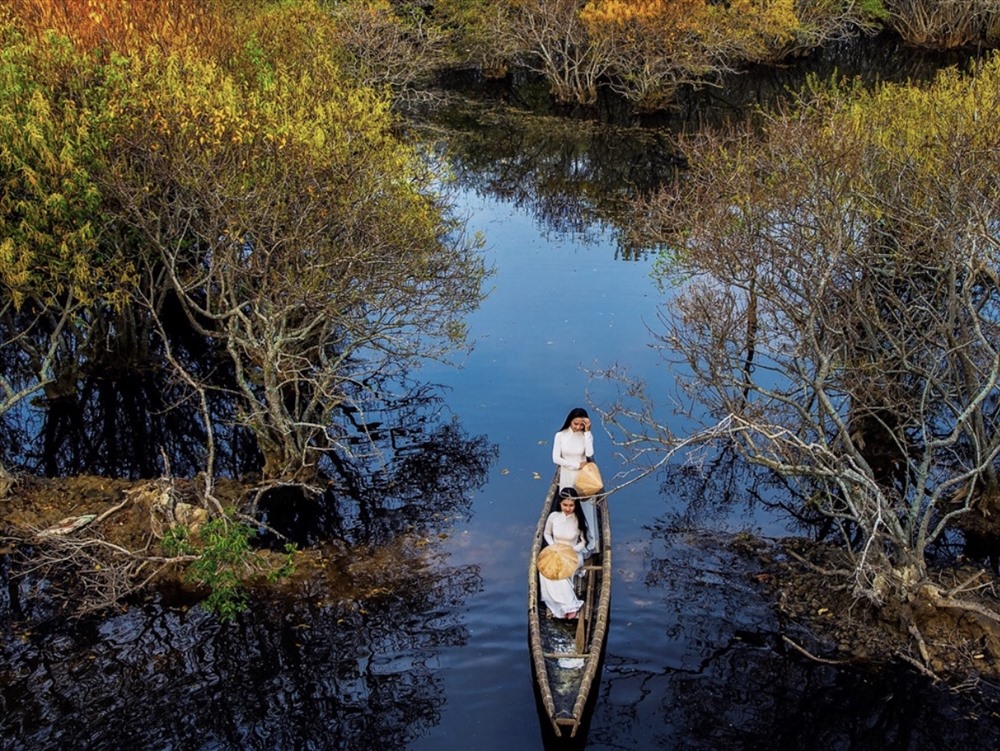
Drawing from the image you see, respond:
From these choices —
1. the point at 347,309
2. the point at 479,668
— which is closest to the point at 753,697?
the point at 479,668

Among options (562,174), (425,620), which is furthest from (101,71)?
(562,174)

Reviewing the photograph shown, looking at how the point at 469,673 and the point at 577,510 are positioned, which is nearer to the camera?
the point at 469,673

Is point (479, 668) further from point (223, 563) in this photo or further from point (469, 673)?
point (223, 563)

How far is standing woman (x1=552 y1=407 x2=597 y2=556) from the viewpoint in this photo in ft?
62.7

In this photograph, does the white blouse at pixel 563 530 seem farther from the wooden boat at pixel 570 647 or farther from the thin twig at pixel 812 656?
the thin twig at pixel 812 656

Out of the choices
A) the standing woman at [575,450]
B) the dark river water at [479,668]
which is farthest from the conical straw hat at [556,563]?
the standing woman at [575,450]

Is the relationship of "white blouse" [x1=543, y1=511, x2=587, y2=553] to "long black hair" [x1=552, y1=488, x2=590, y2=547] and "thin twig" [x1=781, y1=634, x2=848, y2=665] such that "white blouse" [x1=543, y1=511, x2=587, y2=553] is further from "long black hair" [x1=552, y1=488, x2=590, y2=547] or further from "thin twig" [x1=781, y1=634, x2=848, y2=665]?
"thin twig" [x1=781, y1=634, x2=848, y2=665]

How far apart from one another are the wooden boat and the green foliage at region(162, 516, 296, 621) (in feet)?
17.8

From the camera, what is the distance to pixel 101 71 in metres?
20.9

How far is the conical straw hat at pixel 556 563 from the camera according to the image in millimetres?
16531

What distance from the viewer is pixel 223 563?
1836 centimetres

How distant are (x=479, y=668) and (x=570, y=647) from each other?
69.6 inches

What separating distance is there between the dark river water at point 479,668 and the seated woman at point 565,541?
115cm

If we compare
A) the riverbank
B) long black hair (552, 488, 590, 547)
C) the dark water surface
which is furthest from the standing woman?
the riverbank
